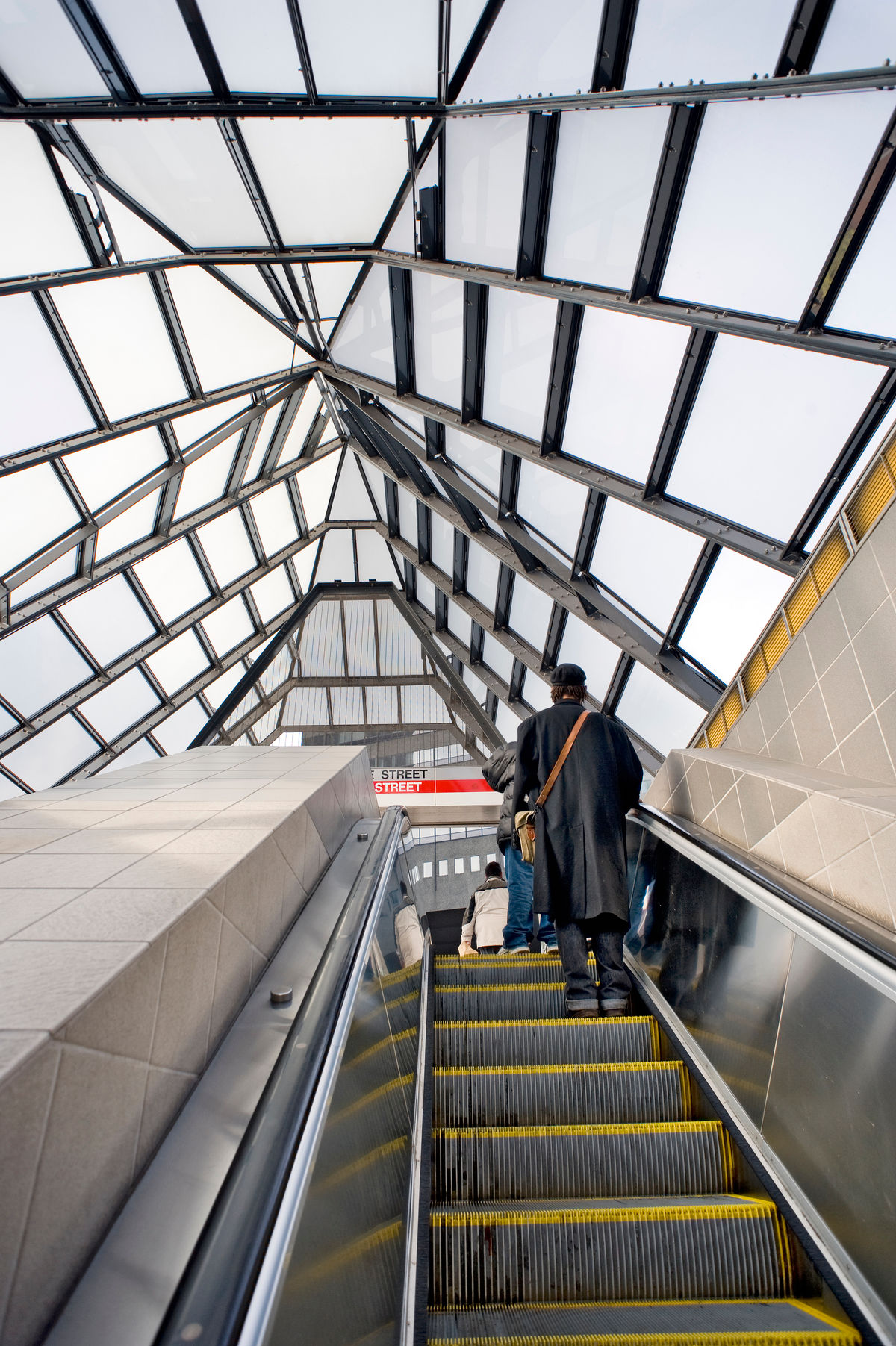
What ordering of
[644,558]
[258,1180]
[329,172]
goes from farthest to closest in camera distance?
1. [644,558]
2. [329,172]
3. [258,1180]

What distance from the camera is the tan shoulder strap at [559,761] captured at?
3977mm

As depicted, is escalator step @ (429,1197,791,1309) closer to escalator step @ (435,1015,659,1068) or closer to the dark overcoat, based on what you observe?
escalator step @ (435,1015,659,1068)

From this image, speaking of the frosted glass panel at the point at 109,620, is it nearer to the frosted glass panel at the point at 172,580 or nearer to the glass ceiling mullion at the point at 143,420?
the frosted glass panel at the point at 172,580

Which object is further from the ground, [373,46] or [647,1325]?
[373,46]

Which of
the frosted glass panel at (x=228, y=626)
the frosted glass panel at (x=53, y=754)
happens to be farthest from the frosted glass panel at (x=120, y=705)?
the frosted glass panel at (x=228, y=626)

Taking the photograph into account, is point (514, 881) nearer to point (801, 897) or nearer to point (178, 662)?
point (801, 897)

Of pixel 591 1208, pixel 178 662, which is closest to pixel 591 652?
pixel 178 662

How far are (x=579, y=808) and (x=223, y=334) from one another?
28.4 feet

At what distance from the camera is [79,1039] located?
1.42m

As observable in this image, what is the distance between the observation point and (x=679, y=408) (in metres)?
6.71

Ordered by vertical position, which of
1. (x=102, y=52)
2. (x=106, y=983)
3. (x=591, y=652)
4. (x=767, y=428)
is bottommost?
(x=106, y=983)

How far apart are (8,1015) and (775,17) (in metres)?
6.28

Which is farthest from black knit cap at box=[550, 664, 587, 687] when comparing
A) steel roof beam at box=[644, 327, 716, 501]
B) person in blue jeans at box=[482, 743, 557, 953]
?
steel roof beam at box=[644, 327, 716, 501]

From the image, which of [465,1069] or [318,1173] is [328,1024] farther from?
[465,1069]
